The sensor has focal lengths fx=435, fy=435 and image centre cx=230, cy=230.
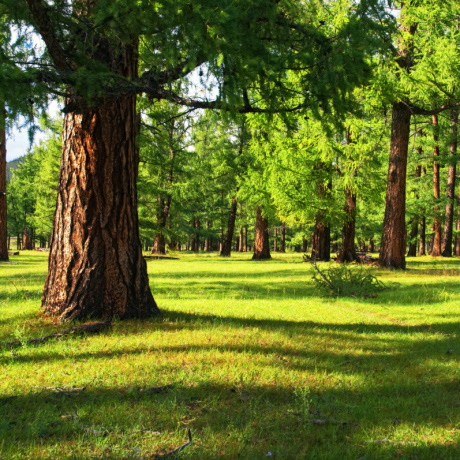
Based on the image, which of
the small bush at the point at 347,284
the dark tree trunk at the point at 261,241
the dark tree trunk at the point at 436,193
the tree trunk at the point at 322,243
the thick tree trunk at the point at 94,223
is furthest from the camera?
the dark tree trunk at the point at 261,241

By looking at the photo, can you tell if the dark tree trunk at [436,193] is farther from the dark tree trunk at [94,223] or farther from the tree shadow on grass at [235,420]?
the tree shadow on grass at [235,420]

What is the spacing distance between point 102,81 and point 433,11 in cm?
1202

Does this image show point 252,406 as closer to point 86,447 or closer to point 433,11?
point 86,447

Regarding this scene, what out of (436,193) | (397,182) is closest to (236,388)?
(397,182)

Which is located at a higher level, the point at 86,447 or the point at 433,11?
the point at 433,11

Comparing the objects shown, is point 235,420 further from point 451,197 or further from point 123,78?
point 451,197

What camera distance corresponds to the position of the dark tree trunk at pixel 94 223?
582 centimetres

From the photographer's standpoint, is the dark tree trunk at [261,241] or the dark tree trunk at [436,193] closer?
the dark tree trunk at [436,193]

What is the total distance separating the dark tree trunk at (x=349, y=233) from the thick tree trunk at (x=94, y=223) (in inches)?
603

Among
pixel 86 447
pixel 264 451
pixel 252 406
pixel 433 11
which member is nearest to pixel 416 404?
pixel 252 406

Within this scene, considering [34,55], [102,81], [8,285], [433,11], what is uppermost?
[433,11]

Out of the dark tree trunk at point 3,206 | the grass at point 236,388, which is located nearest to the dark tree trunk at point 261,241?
the dark tree trunk at point 3,206

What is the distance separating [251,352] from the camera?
470 centimetres

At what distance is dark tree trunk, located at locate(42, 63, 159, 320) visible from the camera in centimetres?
582
